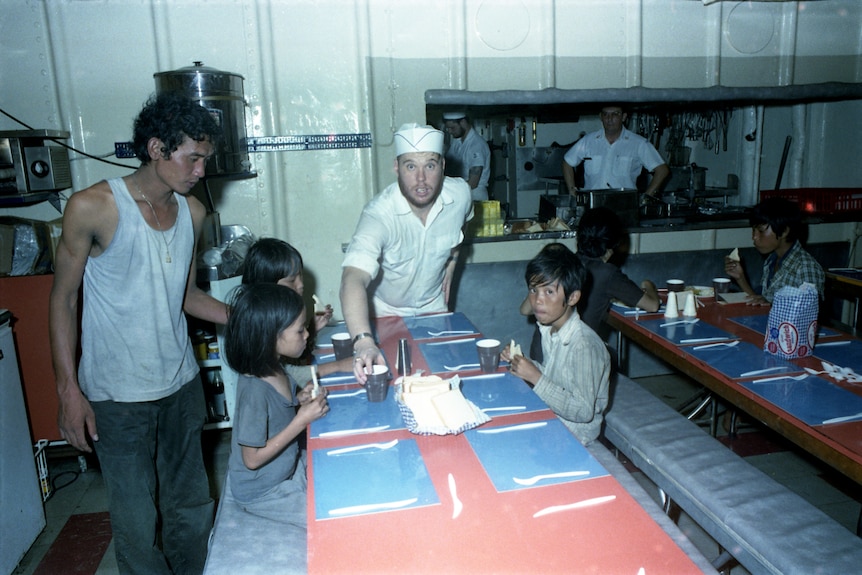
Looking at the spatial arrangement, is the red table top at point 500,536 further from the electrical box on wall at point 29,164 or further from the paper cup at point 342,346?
the electrical box on wall at point 29,164

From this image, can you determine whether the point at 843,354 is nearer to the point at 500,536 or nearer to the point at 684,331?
the point at 684,331

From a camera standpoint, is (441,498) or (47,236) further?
(47,236)

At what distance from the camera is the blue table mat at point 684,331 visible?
9.59 feet

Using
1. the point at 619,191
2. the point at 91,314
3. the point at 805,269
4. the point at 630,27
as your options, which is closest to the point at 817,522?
the point at 805,269

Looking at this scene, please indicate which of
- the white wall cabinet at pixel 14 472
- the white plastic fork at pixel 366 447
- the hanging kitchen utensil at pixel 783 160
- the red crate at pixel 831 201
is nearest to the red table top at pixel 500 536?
the white plastic fork at pixel 366 447

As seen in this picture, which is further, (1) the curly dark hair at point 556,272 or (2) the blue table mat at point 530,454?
(1) the curly dark hair at point 556,272

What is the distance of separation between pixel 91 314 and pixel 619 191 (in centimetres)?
397

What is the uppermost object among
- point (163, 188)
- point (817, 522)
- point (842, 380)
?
point (163, 188)

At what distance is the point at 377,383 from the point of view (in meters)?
2.14

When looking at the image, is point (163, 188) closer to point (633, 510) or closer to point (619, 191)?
point (633, 510)

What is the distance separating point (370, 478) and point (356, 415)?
1.42 ft

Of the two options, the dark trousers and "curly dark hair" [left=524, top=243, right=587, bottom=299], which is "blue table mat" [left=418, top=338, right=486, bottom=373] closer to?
"curly dark hair" [left=524, top=243, right=587, bottom=299]

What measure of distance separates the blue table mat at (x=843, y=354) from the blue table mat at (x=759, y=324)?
0.14 m

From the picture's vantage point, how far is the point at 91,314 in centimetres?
226
